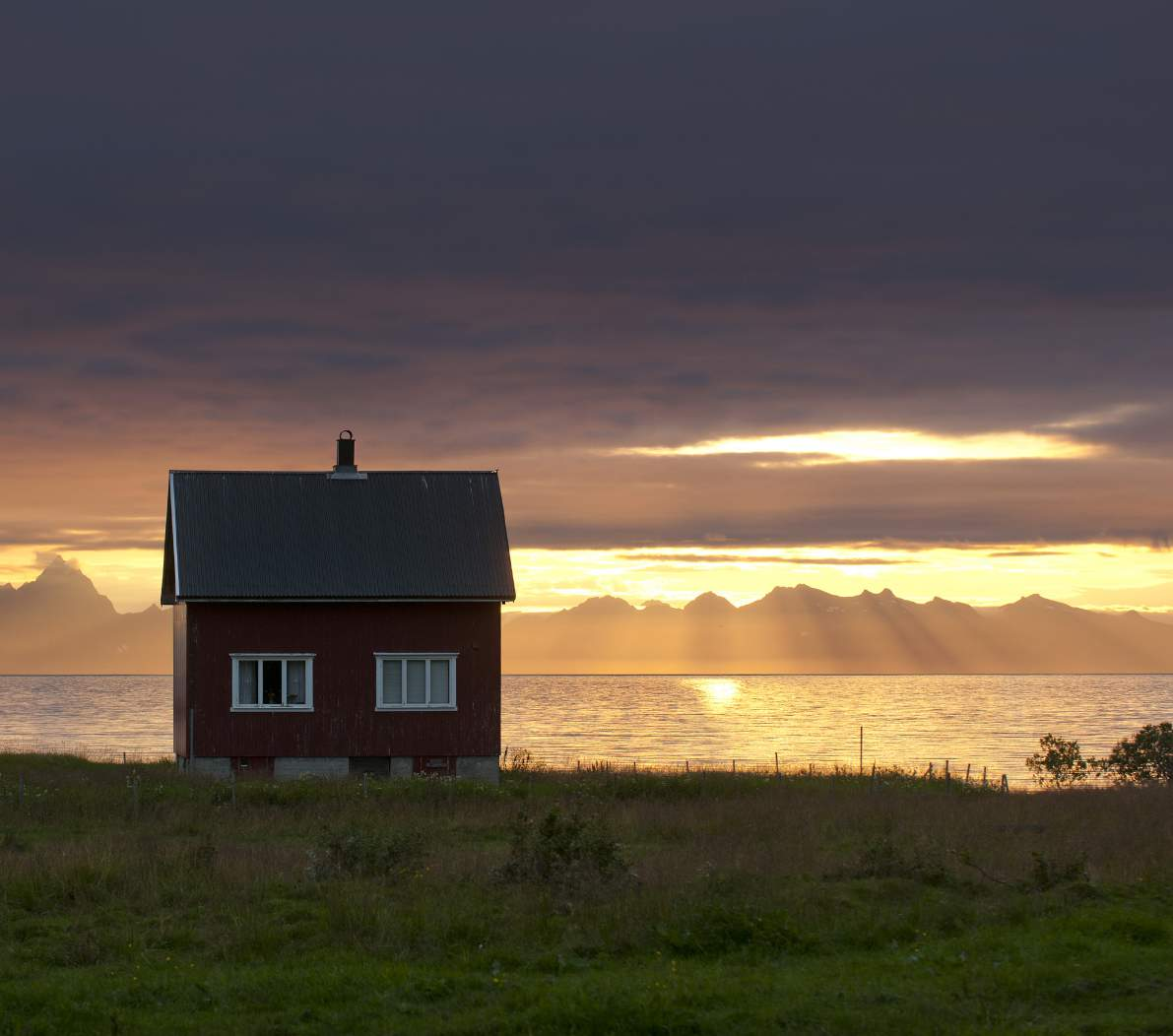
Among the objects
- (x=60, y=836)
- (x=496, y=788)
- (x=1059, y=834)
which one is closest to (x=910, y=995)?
(x=1059, y=834)

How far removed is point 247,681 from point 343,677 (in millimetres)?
→ 2774

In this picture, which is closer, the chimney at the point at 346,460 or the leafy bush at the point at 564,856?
the leafy bush at the point at 564,856

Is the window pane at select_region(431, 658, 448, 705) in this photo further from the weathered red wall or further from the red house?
the weathered red wall

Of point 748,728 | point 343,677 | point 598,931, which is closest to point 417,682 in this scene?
point 343,677

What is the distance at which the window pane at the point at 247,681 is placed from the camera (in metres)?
42.2

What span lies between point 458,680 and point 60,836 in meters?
17.1

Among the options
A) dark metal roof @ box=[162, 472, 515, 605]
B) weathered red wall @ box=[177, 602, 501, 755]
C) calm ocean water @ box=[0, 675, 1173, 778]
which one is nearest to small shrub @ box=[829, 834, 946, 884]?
weathered red wall @ box=[177, 602, 501, 755]

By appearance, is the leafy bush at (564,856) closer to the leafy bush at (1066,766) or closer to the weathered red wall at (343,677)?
the weathered red wall at (343,677)

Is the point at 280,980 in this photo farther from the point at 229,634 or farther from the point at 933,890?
the point at 229,634

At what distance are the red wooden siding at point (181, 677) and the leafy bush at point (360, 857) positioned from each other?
23418 mm

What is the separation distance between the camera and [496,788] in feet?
115

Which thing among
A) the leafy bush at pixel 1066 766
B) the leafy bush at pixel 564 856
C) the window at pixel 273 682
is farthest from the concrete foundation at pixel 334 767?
the leafy bush at pixel 564 856

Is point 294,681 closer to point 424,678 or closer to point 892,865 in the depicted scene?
point 424,678

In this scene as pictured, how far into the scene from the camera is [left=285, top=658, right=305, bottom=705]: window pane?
4241 centimetres
